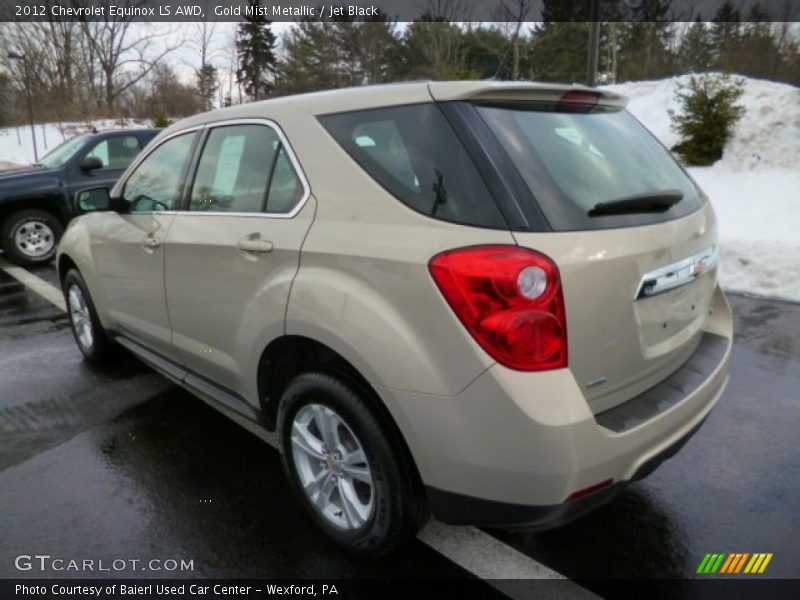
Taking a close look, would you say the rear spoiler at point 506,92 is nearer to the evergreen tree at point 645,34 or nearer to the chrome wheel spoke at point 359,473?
the chrome wheel spoke at point 359,473

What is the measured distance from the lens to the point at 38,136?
3133 centimetres

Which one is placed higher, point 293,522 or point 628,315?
point 628,315

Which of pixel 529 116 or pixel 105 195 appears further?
pixel 105 195

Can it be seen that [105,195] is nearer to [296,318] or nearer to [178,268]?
[178,268]

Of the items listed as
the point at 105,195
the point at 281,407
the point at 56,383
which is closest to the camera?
the point at 281,407

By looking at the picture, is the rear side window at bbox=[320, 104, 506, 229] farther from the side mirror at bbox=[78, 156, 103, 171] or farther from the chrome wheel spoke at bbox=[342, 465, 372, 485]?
the side mirror at bbox=[78, 156, 103, 171]

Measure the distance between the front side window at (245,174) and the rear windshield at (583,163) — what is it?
0.91 m

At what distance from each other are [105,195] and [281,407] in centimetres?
227

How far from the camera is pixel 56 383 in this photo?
13.9 feet

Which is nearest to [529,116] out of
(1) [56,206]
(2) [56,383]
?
(2) [56,383]

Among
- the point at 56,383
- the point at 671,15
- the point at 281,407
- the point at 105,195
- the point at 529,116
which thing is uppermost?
the point at 671,15

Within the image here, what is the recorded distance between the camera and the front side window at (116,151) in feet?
28.4

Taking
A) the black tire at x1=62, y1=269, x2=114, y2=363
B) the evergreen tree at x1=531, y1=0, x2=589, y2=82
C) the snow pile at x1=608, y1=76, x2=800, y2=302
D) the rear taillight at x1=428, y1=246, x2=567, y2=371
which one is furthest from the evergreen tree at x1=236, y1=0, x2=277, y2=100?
the rear taillight at x1=428, y1=246, x2=567, y2=371

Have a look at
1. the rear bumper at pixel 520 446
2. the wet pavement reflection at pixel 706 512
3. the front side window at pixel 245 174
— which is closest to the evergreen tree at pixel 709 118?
the wet pavement reflection at pixel 706 512
